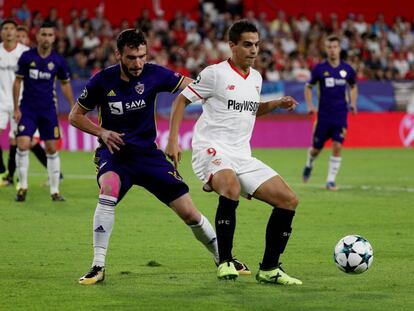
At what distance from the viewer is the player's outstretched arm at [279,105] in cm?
814

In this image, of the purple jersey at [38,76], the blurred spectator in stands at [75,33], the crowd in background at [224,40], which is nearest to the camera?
the purple jersey at [38,76]

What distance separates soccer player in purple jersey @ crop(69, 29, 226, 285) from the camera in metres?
8.04

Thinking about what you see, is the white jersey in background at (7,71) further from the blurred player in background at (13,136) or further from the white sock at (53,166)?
the white sock at (53,166)

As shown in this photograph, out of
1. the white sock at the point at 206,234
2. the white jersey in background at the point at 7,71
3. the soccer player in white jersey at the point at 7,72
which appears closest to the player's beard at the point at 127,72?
the white sock at the point at 206,234

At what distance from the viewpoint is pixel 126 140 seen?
8258mm

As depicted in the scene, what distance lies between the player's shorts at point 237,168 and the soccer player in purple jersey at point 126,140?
25cm

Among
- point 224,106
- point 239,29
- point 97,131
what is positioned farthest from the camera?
point 224,106

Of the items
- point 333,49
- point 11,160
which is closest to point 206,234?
point 333,49

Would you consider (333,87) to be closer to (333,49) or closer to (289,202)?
(333,49)

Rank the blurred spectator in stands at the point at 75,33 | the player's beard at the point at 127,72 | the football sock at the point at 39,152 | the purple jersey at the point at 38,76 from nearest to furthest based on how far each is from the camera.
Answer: the player's beard at the point at 127,72 → the purple jersey at the point at 38,76 → the football sock at the point at 39,152 → the blurred spectator in stands at the point at 75,33

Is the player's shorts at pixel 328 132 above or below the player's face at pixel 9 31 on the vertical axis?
below

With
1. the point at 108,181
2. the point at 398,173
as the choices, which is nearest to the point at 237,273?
the point at 108,181

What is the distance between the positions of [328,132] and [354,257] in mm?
8730

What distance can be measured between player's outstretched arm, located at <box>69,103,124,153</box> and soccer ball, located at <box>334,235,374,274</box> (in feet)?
6.88
